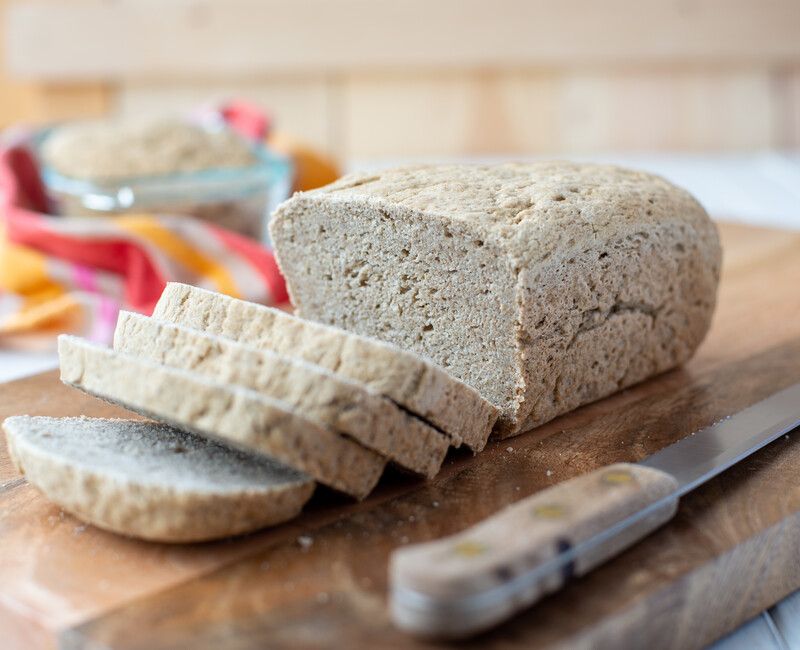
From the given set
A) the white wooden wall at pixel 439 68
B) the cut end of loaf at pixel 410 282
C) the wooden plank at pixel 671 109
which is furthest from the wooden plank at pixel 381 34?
the cut end of loaf at pixel 410 282

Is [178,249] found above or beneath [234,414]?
beneath

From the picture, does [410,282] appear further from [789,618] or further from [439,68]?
[439,68]

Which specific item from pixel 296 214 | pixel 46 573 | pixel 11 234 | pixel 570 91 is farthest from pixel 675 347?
pixel 570 91

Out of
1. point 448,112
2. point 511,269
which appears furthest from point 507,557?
point 448,112

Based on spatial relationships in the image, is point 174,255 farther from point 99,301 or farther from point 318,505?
point 318,505

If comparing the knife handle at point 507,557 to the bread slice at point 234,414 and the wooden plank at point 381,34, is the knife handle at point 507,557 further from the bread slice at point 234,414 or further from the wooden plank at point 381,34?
the wooden plank at point 381,34
